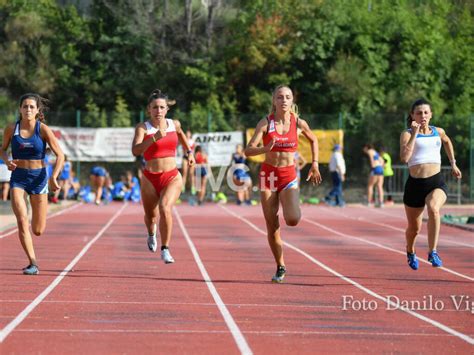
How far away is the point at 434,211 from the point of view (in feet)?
41.2

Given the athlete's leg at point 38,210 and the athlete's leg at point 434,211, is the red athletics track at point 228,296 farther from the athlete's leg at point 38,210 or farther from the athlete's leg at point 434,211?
the athlete's leg at point 38,210

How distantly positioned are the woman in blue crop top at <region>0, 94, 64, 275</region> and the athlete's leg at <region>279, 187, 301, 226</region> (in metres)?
2.43

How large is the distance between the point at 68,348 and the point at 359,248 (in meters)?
10.4

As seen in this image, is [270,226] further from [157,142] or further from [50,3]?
[50,3]

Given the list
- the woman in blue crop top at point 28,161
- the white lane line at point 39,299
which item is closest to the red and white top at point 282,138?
the woman in blue crop top at point 28,161

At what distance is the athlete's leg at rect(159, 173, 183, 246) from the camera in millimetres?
12898

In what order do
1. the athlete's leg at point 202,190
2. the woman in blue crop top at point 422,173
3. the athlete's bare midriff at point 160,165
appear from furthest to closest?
the athlete's leg at point 202,190 → the athlete's bare midriff at point 160,165 → the woman in blue crop top at point 422,173

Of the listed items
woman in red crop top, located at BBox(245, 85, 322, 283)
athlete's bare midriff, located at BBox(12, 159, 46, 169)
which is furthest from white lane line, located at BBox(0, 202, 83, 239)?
woman in red crop top, located at BBox(245, 85, 322, 283)

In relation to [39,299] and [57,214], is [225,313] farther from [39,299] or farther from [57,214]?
[57,214]

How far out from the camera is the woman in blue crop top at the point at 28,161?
1234 cm

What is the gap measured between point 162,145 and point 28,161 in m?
1.53

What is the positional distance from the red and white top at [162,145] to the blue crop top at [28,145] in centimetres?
123

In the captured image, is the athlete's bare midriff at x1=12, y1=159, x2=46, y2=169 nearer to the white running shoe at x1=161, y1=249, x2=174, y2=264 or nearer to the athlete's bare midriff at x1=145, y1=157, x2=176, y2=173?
the athlete's bare midriff at x1=145, y1=157, x2=176, y2=173

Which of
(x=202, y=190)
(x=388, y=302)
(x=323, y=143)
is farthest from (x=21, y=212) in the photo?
(x=323, y=143)
